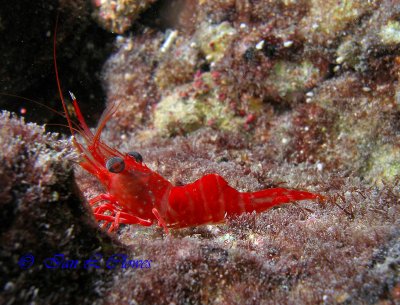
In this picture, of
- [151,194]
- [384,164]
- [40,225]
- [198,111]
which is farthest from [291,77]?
[40,225]

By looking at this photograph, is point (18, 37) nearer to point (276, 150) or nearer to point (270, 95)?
point (270, 95)

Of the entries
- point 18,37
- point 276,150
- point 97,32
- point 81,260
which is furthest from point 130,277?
point 97,32

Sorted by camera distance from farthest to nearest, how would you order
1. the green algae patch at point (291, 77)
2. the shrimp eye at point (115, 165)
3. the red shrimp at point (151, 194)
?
the green algae patch at point (291, 77) → the red shrimp at point (151, 194) → the shrimp eye at point (115, 165)

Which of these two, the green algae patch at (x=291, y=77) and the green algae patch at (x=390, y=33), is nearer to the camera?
the green algae patch at (x=390, y=33)

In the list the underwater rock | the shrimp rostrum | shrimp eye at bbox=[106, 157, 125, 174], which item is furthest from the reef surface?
shrimp eye at bbox=[106, 157, 125, 174]

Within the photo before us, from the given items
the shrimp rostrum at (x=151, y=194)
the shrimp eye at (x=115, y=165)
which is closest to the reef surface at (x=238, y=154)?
the shrimp rostrum at (x=151, y=194)

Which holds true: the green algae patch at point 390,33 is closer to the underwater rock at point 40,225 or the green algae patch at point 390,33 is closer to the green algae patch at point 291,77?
the green algae patch at point 291,77

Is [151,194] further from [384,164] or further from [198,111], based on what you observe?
[384,164]

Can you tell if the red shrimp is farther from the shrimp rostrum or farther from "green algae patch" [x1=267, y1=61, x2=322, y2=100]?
"green algae patch" [x1=267, y1=61, x2=322, y2=100]
